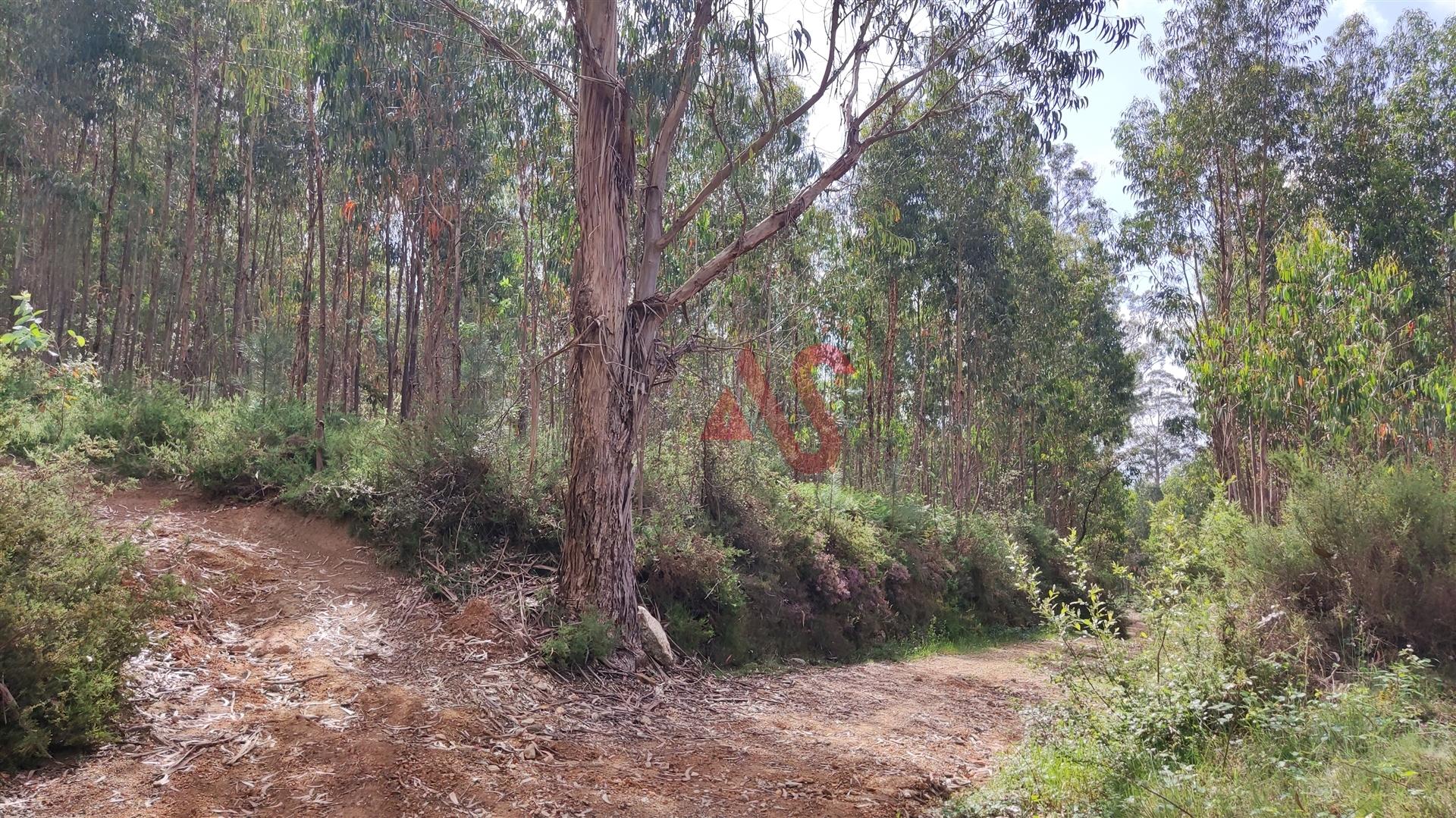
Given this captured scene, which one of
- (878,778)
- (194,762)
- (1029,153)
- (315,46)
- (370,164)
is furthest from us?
(1029,153)

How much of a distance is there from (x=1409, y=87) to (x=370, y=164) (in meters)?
18.5

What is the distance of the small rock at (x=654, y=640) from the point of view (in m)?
7.10

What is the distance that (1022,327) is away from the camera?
21359 mm

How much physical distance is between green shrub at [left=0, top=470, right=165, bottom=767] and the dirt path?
194 millimetres

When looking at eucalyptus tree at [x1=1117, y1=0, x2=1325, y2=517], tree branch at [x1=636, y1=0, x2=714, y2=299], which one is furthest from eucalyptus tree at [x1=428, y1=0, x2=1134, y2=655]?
eucalyptus tree at [x1=1117, y1=0, x2=1325, y2=517]

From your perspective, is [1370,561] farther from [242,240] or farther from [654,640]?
[242,240]

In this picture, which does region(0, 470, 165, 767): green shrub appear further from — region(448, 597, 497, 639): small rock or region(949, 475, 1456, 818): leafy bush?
region(949, 475, 1456, 818): leafy bush

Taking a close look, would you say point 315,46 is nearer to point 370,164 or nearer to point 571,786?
point 370,164

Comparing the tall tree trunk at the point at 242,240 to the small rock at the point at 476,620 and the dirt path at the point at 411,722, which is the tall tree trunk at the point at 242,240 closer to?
the dirt path at the point at 411,722

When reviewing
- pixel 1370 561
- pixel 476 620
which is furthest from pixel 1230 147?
pixel 476 620

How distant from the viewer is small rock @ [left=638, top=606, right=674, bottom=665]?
23.3 feet

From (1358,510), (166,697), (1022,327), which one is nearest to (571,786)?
(166,697)

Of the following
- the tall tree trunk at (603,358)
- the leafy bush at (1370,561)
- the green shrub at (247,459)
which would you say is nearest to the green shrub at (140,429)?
the green shrub at (247,459)

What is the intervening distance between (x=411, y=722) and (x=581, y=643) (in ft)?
5.41
